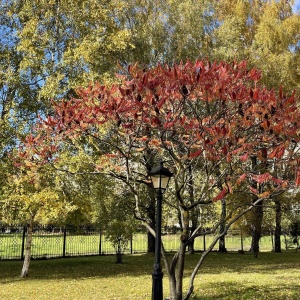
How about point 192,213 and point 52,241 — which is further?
point 52,241

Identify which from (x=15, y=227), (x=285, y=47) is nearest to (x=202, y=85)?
(x=285, y=47)

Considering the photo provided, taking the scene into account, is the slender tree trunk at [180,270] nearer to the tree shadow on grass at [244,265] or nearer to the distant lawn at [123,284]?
the distant lawn at [123,284]

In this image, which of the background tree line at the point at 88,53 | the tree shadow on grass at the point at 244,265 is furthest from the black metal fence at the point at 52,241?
the background tree line at the point at 88,53

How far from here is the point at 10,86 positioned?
10.7 meters

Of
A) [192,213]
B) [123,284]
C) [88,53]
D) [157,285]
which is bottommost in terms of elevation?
[123,284]

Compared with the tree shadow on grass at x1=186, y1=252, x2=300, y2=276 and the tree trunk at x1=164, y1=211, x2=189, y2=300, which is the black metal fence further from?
the tree trunk at x1=164, y1=211, x2=189, y2=300

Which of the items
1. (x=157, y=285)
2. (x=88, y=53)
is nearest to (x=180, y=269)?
(x=157, y=285)

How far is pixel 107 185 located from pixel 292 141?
6240mm

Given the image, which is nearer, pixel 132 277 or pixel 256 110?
pixel 256 110

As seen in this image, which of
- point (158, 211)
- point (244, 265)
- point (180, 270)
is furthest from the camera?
point (244, 265)

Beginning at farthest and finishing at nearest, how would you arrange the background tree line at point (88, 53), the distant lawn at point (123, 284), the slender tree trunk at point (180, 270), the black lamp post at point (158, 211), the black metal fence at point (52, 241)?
1. the black metal fence at point (52, 241)
2. the background tree line at point (88, 53)
3. the distant lawn at point (123, 284)
4. the slender tree trunk at point (180, 270)
5. the black lamp post at point (158, 211)

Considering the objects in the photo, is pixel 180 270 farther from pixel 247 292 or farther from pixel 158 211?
pixel 247 292

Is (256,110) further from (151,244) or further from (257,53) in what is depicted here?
(151,244)

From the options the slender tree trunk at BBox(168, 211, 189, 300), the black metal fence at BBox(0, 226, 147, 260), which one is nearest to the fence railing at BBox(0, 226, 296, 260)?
the black metal fence at BBox(0, 226, 147, 260)
